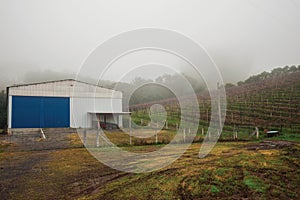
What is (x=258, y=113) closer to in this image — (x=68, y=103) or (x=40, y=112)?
(x=68, y=103)

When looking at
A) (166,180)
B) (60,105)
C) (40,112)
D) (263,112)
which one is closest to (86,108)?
(60,105)

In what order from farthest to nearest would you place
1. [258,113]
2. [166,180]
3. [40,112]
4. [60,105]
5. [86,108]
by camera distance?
[258,113] < [86,108] < [60,105] < [40,112] < [166,180]

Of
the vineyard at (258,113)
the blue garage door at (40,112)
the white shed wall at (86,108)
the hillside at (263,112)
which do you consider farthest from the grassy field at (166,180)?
the white shed wall at (86,108)

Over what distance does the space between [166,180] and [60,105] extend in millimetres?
15954

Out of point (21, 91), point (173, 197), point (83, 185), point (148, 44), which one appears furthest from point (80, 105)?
point (173, 197)

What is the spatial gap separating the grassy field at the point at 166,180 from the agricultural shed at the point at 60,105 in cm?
1170

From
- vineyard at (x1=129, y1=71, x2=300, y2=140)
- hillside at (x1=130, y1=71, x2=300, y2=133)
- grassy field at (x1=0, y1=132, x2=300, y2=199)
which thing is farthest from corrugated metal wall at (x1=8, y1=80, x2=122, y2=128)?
grassy field at (x1=0, y1=132, x2=300, y2=199)

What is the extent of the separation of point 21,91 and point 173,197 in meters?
17.4

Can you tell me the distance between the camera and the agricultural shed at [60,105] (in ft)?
59.1

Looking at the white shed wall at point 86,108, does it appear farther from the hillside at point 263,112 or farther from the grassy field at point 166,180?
the grassy field at point 166,180

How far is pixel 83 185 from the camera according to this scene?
5.09 metres

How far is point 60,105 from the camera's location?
1925cm

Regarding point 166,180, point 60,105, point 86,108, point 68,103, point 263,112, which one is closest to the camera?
point 166,180

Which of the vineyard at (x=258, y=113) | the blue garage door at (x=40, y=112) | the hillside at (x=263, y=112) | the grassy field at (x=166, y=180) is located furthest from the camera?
the hillside at (x=263, y=112)
